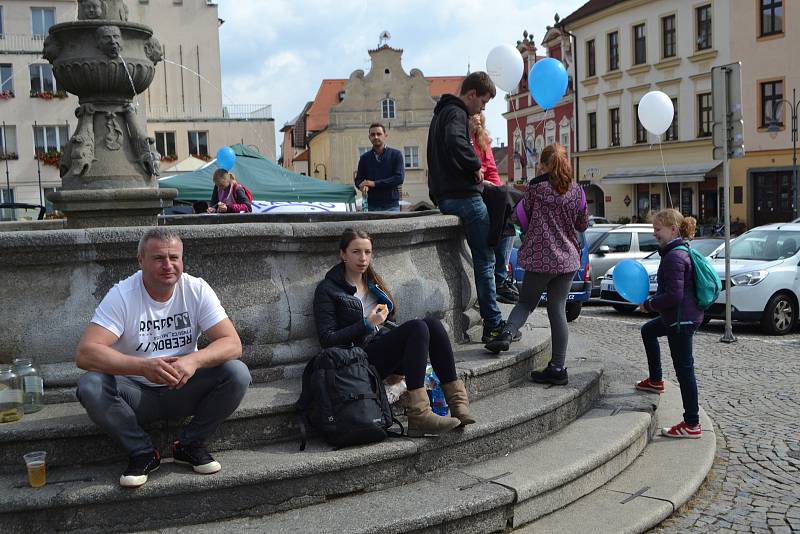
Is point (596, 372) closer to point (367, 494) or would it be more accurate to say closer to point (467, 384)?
point (467, 384)

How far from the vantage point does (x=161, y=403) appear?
445 centimetres

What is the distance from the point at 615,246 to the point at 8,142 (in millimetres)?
37354

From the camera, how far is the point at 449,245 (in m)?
6.80

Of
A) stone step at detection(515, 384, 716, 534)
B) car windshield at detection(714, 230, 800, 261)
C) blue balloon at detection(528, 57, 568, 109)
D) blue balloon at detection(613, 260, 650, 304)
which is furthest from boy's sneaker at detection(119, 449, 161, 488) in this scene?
car windshield at detection(714, 230, 800, 261)

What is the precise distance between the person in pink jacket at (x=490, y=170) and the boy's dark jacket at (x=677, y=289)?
1.29 metres

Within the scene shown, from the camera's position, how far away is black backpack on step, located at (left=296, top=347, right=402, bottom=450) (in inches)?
186

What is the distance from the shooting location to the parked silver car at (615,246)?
16969 millimetres

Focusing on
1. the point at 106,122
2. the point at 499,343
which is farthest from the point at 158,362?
the point at 106,122

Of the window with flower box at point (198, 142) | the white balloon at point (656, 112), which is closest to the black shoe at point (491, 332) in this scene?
the white balloon at point (656, 112)

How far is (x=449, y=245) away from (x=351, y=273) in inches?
61.1

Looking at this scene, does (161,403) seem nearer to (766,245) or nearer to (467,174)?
(467,174)

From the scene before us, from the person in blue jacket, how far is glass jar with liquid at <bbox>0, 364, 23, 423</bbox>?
5.50 meters

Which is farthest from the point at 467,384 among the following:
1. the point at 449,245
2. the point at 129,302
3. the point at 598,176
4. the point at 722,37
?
the point at 598,176

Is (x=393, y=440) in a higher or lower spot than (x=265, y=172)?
lower
